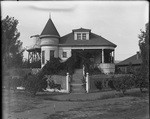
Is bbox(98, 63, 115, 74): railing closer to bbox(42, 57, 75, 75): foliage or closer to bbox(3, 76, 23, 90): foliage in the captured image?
bbox(42, 57, 75, 75): foliage

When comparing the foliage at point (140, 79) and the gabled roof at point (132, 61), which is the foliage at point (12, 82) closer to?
the gabled roof at point (132, 61)

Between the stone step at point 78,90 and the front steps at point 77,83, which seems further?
the stone step at point 78,90

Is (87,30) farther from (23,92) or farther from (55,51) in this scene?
(23,92)

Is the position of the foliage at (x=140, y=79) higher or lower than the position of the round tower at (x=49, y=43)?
Result: lower

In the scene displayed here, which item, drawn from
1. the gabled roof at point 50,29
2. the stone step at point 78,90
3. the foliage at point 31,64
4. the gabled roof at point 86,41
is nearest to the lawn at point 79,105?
the stone step at point 78,90

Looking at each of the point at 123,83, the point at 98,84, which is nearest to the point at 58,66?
the point at 98,84

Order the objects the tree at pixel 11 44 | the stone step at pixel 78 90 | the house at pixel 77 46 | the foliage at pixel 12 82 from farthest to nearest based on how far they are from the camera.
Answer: the stone step at pixel 78 90 < the foliage at pixel 12 82 < the house at pixel 77 46 < the tree at pixel 11 44

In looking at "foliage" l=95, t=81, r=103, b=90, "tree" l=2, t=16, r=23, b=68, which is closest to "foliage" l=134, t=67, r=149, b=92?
"foliage" l=95, t=81, r=103, b=90

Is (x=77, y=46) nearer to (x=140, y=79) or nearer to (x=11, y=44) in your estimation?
(x=11, y=44)

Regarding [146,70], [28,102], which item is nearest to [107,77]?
[146,70]
